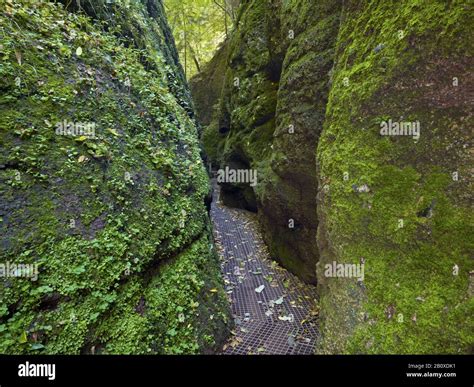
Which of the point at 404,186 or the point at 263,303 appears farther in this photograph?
the point at 263,303

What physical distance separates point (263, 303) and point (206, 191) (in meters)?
2.70

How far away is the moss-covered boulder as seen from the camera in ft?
8.67

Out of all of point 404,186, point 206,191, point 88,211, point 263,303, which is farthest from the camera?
point 206,191

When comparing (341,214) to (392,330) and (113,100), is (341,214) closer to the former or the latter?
(392,330)

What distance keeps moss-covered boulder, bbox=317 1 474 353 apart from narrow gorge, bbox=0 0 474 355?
0.05 feet

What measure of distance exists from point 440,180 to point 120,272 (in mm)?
3785

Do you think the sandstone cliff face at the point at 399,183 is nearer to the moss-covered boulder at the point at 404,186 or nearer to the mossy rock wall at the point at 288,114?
the moss-covered boulder at the point at 404,186

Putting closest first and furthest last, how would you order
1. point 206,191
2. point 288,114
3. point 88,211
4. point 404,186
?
point 404,186, point 88,211, point 288,114, point 206,191

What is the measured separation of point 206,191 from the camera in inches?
253

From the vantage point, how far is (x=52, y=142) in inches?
149

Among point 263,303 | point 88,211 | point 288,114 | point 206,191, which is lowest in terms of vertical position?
point 263,303

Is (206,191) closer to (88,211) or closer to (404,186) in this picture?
(88,211)

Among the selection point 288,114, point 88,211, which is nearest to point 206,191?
point 288,114

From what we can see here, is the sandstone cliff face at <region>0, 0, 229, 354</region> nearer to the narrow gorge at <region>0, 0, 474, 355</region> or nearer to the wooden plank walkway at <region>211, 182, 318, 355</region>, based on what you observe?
the narrow gorge at <region>0, 0, 474, 355</region>
